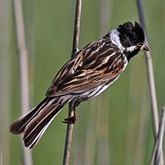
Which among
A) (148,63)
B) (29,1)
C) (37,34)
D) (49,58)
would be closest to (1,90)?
(29,1)

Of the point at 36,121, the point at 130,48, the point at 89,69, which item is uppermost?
the point at 130,48

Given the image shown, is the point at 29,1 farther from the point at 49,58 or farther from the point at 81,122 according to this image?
the point at 49,58

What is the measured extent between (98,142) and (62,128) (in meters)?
1.54

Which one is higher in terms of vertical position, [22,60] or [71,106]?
[22,60]

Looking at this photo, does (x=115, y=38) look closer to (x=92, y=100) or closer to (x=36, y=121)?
(x=92, y=100)

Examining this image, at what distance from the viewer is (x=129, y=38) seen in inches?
153

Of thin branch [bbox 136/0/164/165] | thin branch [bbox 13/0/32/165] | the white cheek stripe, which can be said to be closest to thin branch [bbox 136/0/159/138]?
thin branch [bbox 136/0/164/165]

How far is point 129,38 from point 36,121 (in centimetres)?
76

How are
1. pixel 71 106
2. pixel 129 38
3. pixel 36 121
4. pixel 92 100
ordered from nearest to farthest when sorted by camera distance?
pixel 36 121 < pixel 71 106 < pixel 129 38 < pixel 92 100

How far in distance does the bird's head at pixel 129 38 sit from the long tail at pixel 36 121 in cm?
51

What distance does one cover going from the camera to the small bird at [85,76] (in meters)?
3.39

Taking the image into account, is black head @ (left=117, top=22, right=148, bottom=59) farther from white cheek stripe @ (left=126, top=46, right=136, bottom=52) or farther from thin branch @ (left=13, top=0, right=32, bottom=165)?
thin branch @ (left=13, top=0, right=32, bottom=165)

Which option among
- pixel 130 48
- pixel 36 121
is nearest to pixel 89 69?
pixel 130 48

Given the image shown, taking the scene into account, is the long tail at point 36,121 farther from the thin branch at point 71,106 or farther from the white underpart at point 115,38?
the white underpart at point 115,38
